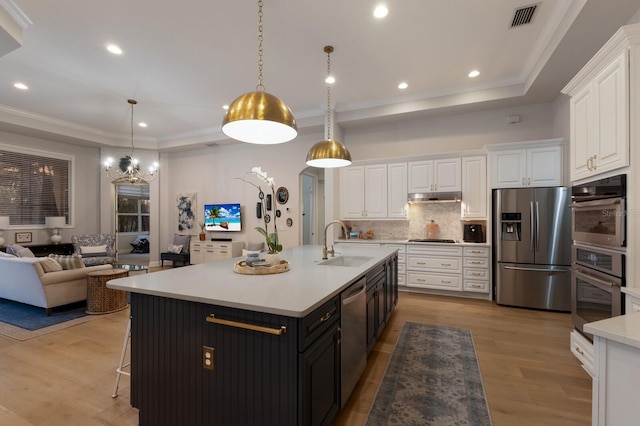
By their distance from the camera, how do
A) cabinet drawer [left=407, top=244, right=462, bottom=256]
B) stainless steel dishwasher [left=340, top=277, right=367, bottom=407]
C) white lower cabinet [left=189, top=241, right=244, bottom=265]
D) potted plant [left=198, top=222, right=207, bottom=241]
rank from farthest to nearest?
1. potted plant [left=198, top=222, right=207, bottom=241]
2. white lower cabinet [left=189, top=241, right=244, bottom=265]
3. cabinet drawer [left=407, top=244, right=462, bottom=256]
4. stainless steel dishwasher [left=340, top=277, right=367, bottom=407]

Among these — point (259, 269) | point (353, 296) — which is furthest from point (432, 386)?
point (259, 269)

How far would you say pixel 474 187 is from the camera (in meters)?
4.65

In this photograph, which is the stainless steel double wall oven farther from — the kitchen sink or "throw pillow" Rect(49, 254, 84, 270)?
"throw pillow" Rect(49, 254, 84, 270)

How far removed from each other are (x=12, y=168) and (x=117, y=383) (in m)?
6.59

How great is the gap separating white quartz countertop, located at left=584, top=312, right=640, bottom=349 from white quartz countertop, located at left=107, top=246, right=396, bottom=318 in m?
1.10

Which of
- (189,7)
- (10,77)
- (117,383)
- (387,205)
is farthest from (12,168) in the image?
(387,205)

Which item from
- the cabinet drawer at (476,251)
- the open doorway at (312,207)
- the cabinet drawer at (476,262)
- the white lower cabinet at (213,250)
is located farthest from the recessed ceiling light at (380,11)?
the white lower cabinet at (213,250)

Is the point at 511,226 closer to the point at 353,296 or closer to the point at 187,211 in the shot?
the point at 353,296

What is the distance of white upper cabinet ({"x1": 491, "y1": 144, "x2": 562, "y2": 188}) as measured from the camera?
4.09 m

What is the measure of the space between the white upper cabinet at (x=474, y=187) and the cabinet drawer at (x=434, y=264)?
79 cm

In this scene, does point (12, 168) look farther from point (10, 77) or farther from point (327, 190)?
point (327, 190)

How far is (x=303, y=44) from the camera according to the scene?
135 inches

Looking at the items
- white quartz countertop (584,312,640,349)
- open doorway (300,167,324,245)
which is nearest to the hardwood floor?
white quartz countertop (584,312,640,349)

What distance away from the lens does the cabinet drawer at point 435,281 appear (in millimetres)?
4590
